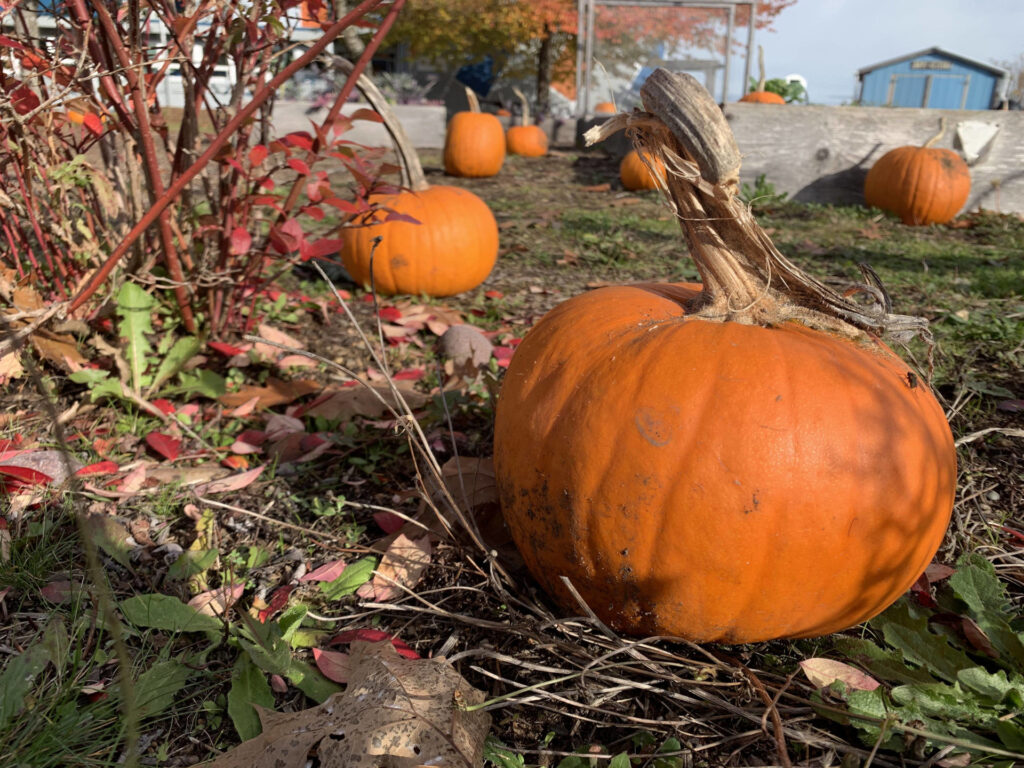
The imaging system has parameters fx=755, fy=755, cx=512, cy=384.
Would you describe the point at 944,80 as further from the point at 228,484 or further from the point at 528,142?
the point at 228,484

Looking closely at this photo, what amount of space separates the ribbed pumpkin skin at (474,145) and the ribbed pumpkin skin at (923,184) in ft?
14.3

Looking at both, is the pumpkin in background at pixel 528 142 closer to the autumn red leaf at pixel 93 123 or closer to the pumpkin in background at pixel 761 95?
the pumpkin in background at pixel 761 95

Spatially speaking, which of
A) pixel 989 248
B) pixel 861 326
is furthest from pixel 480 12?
pixel 861 326

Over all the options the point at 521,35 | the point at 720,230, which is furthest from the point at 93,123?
the point at 521,35

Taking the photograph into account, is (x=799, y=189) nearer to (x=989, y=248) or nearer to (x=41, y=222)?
(x=989, y=248)

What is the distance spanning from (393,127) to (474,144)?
18.9 feet

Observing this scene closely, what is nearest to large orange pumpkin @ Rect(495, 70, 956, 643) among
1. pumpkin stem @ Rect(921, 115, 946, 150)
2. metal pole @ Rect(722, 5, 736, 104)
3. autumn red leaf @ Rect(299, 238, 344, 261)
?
autumn red leaf @ Rect(299, 238, 344, 261)

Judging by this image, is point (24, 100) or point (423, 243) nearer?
point (24, 100)

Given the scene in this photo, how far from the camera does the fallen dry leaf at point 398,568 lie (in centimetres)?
187

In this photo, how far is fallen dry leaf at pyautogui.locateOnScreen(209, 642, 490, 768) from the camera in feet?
4.31

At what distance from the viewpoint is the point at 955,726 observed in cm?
130

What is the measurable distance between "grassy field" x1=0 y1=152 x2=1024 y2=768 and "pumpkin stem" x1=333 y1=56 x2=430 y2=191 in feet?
3.91

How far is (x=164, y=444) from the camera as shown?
2443mm

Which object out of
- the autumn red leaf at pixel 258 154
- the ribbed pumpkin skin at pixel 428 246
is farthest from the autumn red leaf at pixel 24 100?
the ribbed pumpkin skin at pixel 428 246
